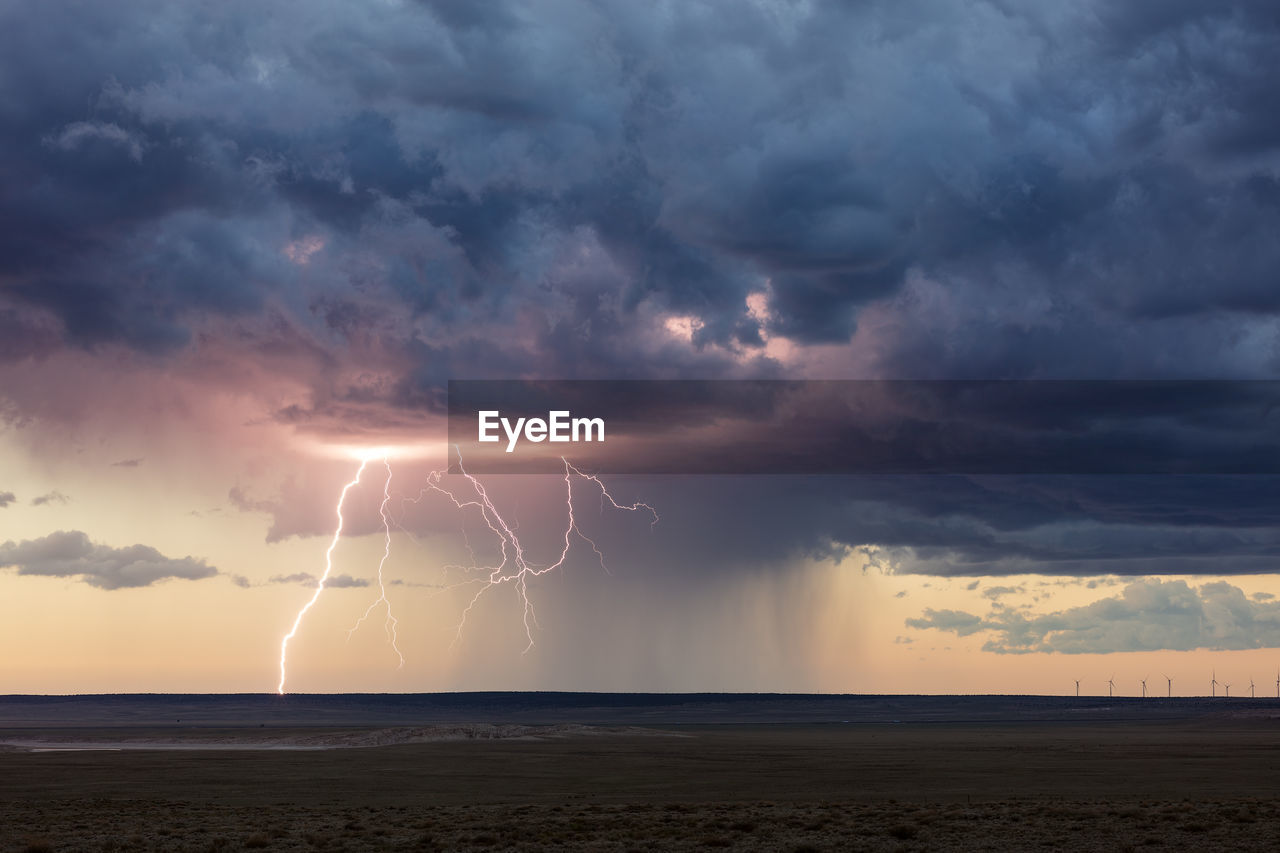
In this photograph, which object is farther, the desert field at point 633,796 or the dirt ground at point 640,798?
the desert field at point 633,796

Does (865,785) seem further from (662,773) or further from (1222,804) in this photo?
(1222,804)

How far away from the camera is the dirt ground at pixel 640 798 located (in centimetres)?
4575

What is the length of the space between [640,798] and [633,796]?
1391 mm

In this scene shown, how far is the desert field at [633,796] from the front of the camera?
151 ft

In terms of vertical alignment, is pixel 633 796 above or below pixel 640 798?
below

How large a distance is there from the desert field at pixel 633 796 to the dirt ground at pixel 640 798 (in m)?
0.18

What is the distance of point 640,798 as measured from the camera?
211ft

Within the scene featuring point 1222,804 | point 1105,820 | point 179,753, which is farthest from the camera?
point 179,753

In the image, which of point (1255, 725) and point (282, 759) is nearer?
point (282, 759)

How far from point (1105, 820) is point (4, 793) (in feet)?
180

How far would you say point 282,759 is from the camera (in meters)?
100

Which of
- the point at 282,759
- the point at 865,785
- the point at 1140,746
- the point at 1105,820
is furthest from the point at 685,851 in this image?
the point at 1140,746

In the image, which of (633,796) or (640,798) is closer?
(640,798)

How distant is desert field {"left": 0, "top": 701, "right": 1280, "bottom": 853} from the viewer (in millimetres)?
45875
